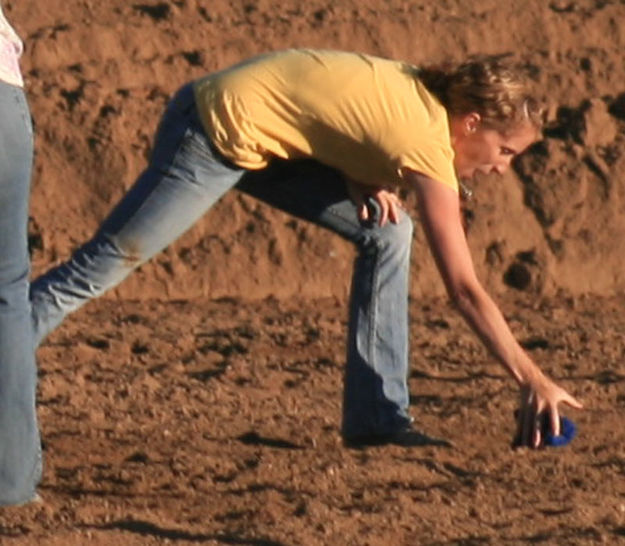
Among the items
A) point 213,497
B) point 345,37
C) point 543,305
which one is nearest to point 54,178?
point 345,37

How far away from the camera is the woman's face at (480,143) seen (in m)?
6.29

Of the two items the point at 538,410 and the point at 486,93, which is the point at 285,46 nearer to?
the point at 486,93

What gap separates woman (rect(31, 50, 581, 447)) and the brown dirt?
0.68 meters

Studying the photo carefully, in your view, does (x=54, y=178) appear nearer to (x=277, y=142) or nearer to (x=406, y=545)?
(x=277, y=142)

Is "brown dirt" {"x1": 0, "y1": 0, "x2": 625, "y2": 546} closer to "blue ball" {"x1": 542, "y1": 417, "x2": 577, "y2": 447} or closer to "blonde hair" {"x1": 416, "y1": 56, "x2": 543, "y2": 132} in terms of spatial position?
"blue ball" {"x1": 542, "y1": 417, "x2": 577, "y2": 447}

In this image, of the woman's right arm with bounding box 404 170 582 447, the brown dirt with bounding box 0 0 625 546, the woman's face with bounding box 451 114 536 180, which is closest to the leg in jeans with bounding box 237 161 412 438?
the brown dirt with bounding box 0 0 625 546

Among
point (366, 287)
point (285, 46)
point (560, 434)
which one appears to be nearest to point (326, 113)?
point (366, 287)

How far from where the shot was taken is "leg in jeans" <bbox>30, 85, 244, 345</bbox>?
6406 mm

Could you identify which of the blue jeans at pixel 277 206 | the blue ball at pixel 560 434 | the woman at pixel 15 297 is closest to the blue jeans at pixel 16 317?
the woman at pixel 15 297

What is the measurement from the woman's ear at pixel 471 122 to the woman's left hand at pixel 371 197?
1.34 feet

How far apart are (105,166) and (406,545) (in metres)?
4.89

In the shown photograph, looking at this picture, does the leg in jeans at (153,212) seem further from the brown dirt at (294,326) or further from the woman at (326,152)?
the brown dirt at (294,326)

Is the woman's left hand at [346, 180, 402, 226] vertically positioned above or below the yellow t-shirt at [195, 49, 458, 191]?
below

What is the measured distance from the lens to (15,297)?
583 cm
